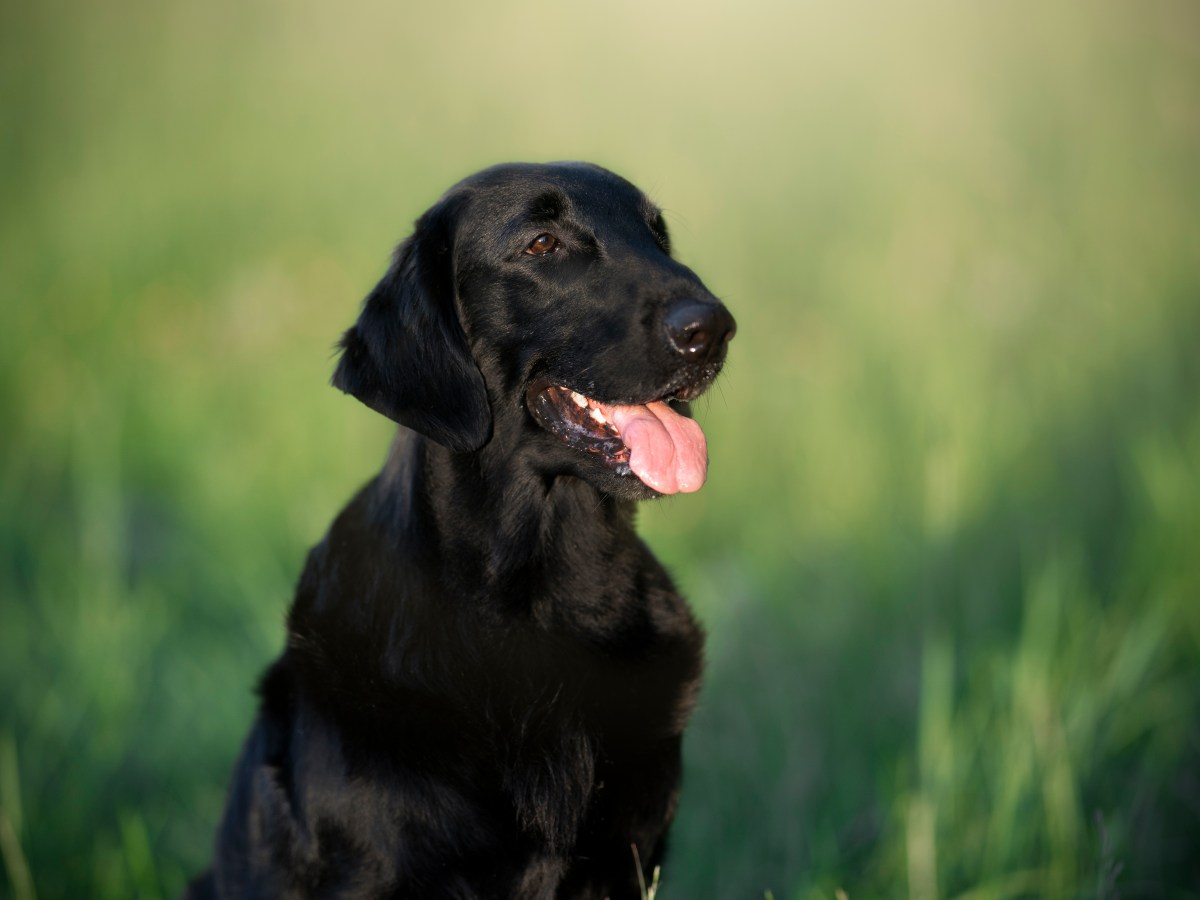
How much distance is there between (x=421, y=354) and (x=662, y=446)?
1.79ft

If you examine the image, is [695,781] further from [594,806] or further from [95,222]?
[95,222]

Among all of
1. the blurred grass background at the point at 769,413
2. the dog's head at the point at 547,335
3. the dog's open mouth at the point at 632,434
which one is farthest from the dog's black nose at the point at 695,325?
the blurred grass background at the point at 769,413

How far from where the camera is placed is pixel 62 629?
4.39m

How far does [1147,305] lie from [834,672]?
2.92 metres

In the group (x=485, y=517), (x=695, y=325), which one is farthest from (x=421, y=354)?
(x=695, y=325)

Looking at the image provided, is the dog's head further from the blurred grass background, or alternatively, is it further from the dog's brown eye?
the blurred grass background

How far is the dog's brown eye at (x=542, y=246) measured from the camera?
2.36 meters

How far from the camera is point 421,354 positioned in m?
2.27

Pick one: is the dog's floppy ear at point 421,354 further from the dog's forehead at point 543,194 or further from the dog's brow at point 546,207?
the dog's brow at point 546,207

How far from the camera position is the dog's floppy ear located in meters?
2.19

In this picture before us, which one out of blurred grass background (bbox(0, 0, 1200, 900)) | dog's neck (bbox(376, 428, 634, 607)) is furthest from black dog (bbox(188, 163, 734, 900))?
blurred grass background (bbox(0, 0, 1200, 900))

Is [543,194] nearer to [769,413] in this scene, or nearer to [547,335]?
[547,335]

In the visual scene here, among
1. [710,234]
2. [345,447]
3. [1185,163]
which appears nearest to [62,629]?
[345,447]

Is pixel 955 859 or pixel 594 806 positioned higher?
pixel 594 806
